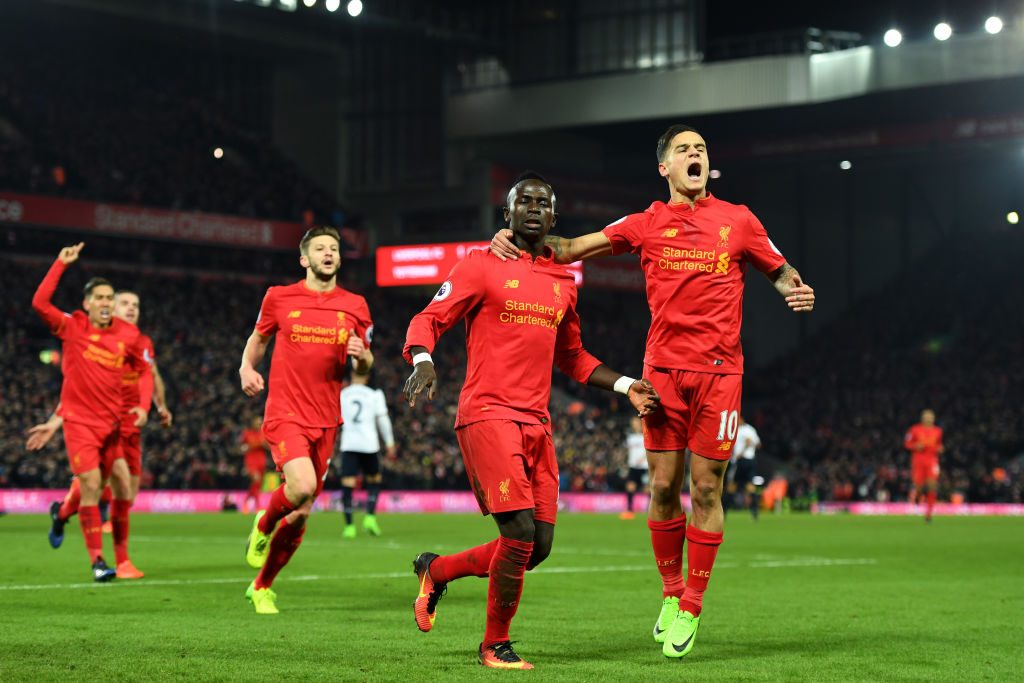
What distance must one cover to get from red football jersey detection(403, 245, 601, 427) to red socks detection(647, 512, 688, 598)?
1371mm

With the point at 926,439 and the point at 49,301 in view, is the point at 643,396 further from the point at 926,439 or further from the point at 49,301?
the point at 926,439

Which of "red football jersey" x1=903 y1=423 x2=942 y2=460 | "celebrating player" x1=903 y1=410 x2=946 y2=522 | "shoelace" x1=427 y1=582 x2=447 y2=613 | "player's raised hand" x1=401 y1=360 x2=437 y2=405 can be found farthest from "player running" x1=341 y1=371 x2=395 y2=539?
"player's raised hand" x1=401 y1=360 x2=437 y2=405

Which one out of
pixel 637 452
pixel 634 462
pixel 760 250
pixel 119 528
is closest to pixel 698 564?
pixel 760 250

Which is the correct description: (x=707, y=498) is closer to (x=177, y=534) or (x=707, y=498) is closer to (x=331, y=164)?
(x=177, y=534)

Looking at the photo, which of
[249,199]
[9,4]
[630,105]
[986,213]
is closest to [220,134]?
[249,199]

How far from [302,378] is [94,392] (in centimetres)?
343

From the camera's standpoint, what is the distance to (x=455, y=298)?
24.5ft

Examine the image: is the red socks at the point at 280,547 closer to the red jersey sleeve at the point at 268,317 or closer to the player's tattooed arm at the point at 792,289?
the red jersey sleeve at the point at 268,317

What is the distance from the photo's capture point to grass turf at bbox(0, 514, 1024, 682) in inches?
292

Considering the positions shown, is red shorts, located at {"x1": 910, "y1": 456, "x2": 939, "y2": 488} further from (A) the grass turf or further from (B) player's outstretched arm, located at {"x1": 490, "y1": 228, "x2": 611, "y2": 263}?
(B) player's outstretched arm, located at {"x1": 490, "y1": 228, "x2": 611, "y2": 263}

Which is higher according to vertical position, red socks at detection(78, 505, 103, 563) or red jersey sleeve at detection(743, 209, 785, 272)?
red jersey sleeve at detection(743, 209, 785, 272)

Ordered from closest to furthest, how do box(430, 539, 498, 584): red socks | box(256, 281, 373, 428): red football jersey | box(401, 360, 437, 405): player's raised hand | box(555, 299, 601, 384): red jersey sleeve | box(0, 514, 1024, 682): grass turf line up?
box(401, 360, 437, 405): player's raised hand < box(0, 514, 1024, 682): grass turf < box(430, 539, 498, 584): red socks < box(555, 299, 601, 384): red jersey sleeve < box(256, 281, 373, 428): red football jersey

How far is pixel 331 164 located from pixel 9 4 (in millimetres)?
12988

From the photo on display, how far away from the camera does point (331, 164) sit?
53.8m
